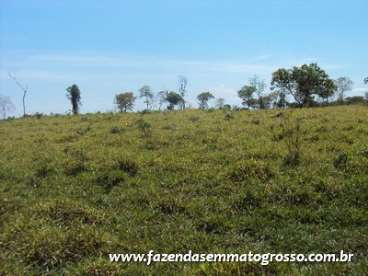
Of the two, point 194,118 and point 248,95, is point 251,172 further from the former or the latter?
point 248,95

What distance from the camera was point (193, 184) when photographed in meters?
11.4

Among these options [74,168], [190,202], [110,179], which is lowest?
[190,202]

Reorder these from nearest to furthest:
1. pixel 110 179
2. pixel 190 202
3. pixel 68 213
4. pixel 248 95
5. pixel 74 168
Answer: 1. pixel 68 213
2. pixel 190 202
3. pixel 110 179
4. pixel 74 168
5. pixel 248 95

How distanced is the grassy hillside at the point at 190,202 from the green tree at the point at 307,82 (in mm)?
46849

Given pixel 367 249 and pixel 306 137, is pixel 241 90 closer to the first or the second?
pixel 306 137

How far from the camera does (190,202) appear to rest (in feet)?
33.3

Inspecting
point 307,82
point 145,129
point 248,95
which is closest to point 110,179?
point 145,129

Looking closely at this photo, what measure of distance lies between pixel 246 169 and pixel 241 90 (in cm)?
9494

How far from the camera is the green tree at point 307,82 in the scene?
2437 inches

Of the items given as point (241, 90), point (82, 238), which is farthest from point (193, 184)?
point (241, 90)

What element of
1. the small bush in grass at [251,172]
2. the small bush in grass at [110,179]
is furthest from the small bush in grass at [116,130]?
the small bush in grass at [251,172]

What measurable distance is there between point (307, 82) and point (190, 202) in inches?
2174

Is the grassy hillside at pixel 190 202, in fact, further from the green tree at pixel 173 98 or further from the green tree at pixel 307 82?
the green tree at pixel 173 98

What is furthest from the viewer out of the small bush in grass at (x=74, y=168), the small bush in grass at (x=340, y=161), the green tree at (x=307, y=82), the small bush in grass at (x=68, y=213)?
the green tree at (x=307, y=82)
